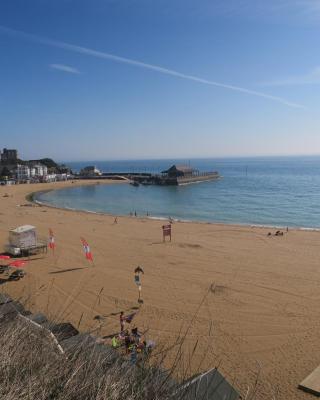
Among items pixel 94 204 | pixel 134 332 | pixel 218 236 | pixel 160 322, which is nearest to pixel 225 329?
pixel 160 322

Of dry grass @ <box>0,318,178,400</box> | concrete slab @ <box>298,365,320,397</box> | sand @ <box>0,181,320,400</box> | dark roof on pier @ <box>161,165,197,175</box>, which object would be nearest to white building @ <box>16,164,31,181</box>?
dark roof on pier @ <box>161,165,197,175</box>

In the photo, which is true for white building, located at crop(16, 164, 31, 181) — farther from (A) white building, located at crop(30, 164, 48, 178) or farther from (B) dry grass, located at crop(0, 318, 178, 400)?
(B) dry grass, located at crop(0, 318, 178, 400)

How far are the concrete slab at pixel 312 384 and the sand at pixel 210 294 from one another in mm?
193

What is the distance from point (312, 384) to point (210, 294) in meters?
5.87

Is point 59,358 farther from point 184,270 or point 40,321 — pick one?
point 184,270

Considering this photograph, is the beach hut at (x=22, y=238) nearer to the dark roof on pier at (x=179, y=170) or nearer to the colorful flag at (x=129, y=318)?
the colorful flag at (x=129, y=318)

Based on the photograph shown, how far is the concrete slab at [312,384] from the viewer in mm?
8133

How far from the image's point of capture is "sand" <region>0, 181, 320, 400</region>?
378 inches

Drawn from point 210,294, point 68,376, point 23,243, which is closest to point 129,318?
point 210,294

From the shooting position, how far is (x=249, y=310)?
12.5m

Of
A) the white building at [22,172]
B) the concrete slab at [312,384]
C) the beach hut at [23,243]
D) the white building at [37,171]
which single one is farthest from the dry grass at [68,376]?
the white building at [37,171]

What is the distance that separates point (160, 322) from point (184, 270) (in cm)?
570

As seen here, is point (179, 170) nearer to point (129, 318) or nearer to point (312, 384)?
point (129, 318)

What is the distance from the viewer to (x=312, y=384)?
829 cm
